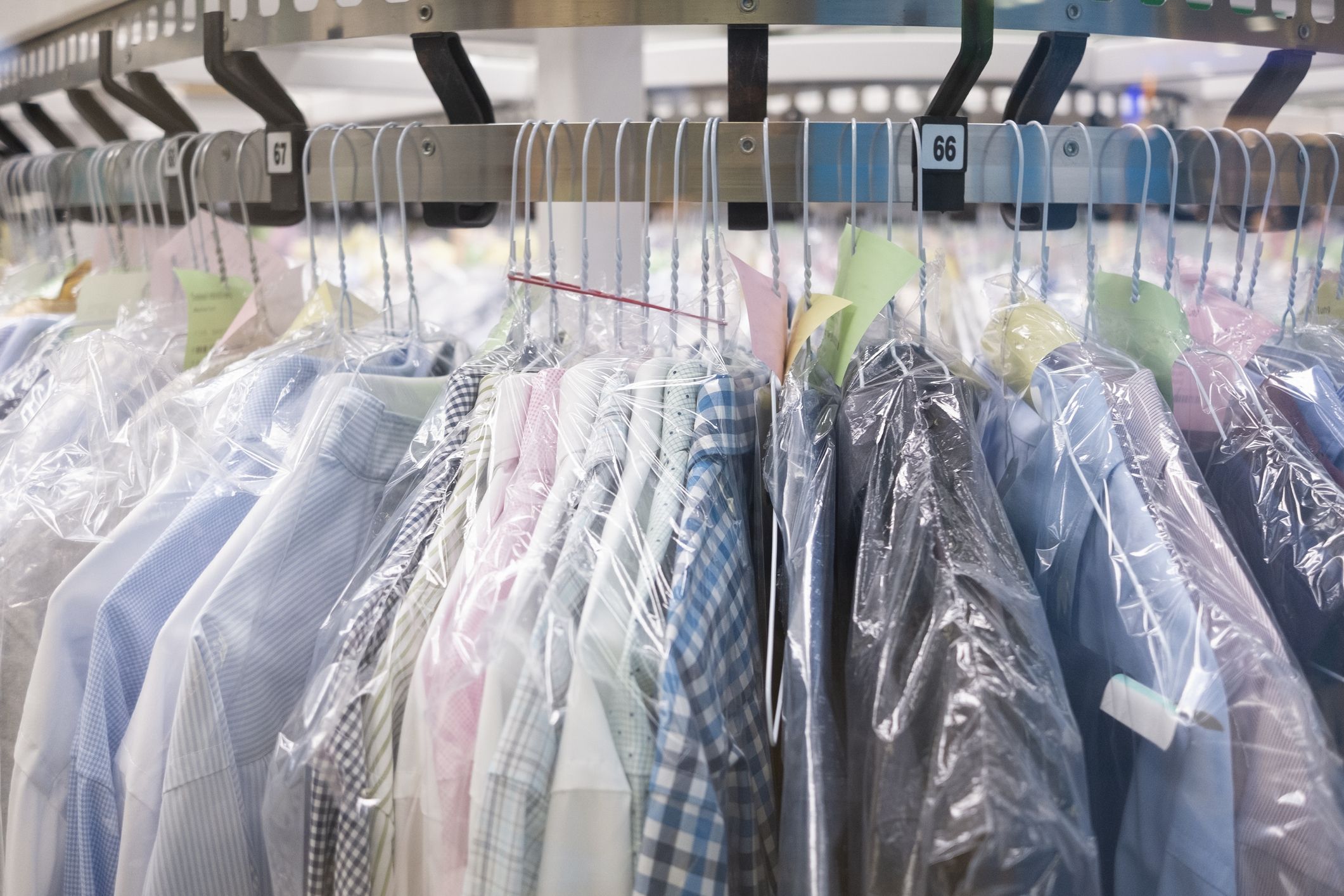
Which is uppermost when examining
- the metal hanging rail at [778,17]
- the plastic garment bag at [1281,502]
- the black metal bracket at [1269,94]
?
the metal hanging rail at [778,17]

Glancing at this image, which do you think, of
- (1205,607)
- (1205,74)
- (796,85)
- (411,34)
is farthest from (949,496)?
(1205,74)

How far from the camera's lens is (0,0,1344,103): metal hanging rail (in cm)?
72

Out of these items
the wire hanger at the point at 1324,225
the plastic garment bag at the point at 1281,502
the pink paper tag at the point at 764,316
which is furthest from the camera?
the wire hanger at the point at 1324,225

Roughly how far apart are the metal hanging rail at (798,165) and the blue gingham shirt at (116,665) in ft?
1.01

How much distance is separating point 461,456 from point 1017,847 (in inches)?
16.3

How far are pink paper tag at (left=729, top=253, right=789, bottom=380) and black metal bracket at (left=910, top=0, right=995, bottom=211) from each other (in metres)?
0.13

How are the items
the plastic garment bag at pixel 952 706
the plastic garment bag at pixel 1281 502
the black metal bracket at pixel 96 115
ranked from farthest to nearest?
the black metal bracket at pixel 96 115 → the plastic garment bag at pixel 1281 502 → the plastic garment bag at pixel 952 706

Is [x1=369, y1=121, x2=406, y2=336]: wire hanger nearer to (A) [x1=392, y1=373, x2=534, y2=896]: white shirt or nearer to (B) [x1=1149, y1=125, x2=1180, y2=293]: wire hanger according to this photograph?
(A) [x1=392, y1=373, x2=534, y2=896]: white shirt

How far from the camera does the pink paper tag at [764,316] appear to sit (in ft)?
2.18

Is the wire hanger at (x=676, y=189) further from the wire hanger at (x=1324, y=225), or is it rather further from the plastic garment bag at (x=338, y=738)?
the wire hanger at (x=1324, y=225)

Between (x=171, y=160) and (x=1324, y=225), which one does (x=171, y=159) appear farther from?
(x=1324, y=225)

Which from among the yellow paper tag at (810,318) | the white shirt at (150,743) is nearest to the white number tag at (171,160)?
the white shirt at (150,743)

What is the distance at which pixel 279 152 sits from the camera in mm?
828

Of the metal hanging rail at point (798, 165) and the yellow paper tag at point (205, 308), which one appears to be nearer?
the metal hanging rail at point (798, 165)
